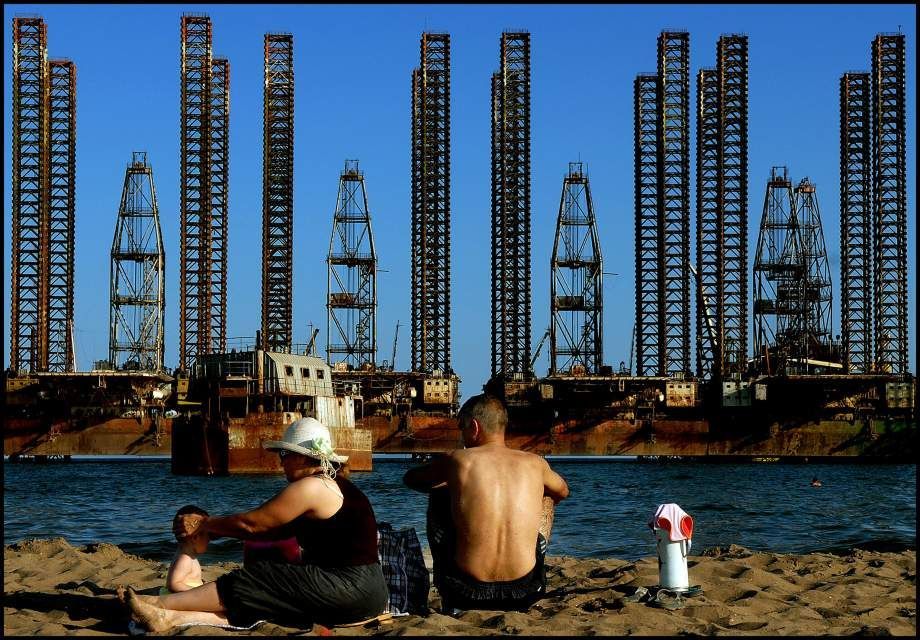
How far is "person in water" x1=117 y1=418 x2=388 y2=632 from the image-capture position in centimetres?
820

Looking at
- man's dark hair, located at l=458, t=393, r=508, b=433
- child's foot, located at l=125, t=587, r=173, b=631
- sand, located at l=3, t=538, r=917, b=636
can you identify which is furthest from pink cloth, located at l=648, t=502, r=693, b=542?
child's foot, located at l=125, t=587, r=173, b=631

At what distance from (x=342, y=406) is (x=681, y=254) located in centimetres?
3082

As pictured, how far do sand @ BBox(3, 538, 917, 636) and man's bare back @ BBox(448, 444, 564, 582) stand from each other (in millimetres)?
441

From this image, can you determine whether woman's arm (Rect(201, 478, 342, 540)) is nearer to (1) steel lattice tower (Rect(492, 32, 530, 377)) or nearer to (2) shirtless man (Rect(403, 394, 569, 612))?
(2) shirtless man (Rect(403, 394, 569, 612))

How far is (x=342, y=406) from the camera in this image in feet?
191

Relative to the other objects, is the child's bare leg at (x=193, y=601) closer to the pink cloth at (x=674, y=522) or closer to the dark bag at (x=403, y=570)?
the dark bag at (x=403, y=570)

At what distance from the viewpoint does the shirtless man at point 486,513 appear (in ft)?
27.3

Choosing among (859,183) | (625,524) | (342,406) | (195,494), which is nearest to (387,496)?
(195,494)

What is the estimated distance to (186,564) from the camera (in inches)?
350

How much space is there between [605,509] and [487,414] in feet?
71.5

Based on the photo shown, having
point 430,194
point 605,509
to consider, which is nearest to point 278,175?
point 430,194

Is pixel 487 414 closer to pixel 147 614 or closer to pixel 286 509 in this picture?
pixel 286 509

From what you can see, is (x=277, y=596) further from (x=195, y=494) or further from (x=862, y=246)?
(x=862, y=246)

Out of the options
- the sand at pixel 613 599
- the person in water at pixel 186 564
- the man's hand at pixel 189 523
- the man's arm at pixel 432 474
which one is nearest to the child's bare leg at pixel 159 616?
the sand at pixel 613 599
